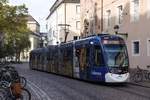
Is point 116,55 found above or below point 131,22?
below

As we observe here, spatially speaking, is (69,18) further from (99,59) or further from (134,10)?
(99,59)

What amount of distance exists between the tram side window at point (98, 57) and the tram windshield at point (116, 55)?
0.57 meters

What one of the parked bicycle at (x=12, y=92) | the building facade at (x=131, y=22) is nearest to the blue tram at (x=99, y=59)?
the building facade at (x=131, y=22)

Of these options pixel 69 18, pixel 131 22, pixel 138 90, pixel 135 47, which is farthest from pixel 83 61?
pixel 69 18

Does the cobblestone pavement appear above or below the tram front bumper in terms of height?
below

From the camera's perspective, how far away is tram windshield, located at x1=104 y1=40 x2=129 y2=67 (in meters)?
29.4

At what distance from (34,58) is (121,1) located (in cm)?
1716

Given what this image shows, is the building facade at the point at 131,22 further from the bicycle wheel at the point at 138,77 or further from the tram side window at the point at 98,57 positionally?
the tram side window at the point at 98,57

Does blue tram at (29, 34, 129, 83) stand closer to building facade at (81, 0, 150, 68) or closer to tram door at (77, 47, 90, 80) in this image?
tram door at (77, 47, 90, 80)

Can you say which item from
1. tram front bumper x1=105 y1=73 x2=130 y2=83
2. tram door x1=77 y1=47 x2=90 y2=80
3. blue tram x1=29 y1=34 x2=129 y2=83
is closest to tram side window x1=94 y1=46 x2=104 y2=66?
blue tram x1=29 y1=34 x2=129 y2=83

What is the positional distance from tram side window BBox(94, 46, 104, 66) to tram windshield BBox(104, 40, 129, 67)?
574 mm

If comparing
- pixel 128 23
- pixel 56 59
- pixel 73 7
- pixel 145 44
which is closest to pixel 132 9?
pixel 128 23

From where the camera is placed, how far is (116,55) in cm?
2961

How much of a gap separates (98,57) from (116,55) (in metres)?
1.27
